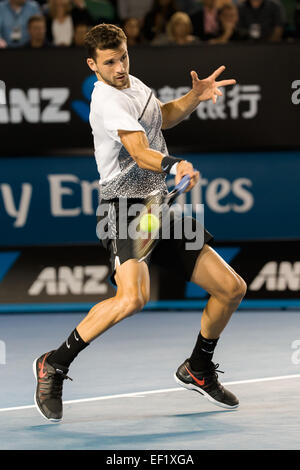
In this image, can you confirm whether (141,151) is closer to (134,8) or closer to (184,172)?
(184,172)

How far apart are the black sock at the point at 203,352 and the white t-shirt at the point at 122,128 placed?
0.91 m

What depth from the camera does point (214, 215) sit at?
8766 mm

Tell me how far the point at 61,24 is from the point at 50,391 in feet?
19.4

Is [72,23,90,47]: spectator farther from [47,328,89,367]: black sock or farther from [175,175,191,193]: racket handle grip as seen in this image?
[175,175,191,193]: racket handle grip

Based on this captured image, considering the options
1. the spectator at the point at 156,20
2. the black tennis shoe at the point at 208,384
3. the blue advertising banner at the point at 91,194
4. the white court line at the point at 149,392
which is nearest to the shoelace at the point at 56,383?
the white court line at the point at 149,392

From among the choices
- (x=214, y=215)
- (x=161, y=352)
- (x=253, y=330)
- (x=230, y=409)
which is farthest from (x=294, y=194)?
(x=230, y=409)

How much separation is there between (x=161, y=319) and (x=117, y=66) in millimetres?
3677

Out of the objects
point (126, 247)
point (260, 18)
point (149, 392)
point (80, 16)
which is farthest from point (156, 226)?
point (260, 18)

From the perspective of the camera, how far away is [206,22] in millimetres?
10633

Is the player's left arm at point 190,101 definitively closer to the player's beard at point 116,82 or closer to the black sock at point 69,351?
the player's beard at point 116,82

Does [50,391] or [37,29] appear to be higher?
[37,29]

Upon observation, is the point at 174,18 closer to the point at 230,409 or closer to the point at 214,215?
the point at 214,215

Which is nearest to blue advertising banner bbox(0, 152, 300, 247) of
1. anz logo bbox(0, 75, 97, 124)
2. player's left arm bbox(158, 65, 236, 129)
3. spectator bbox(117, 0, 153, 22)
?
anz logo bbox(0, 75, 97, 124)

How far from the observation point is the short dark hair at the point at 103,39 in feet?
17.4
